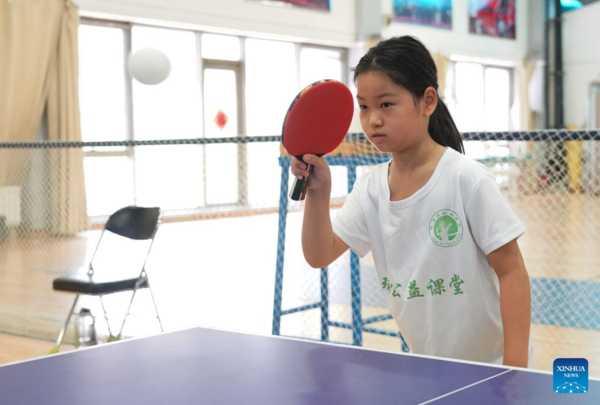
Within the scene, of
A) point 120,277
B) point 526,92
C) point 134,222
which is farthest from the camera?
point 526,92

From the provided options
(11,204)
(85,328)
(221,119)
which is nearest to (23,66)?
(11,204)

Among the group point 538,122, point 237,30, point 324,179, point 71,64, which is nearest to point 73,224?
point 71,64

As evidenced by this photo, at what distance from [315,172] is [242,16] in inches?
419

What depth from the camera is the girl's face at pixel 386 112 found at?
1.55 metres

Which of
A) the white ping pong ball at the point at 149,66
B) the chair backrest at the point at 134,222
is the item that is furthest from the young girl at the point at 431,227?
the white ping pong ball at the point at 149,66

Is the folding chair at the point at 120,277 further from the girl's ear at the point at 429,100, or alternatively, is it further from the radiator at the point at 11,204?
the radiator at the point at 11,204

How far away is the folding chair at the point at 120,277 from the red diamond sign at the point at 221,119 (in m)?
7.77

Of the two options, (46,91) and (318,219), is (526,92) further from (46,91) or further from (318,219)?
(318,219)

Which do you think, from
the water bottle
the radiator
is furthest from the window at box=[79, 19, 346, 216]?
the water bottle

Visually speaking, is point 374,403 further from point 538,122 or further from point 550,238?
point 538,122

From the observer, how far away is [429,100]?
5.29 ft

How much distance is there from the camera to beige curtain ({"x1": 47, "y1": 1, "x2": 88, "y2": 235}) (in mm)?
9258

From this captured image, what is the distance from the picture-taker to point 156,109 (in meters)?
11.4

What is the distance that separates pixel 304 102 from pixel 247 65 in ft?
36.5
